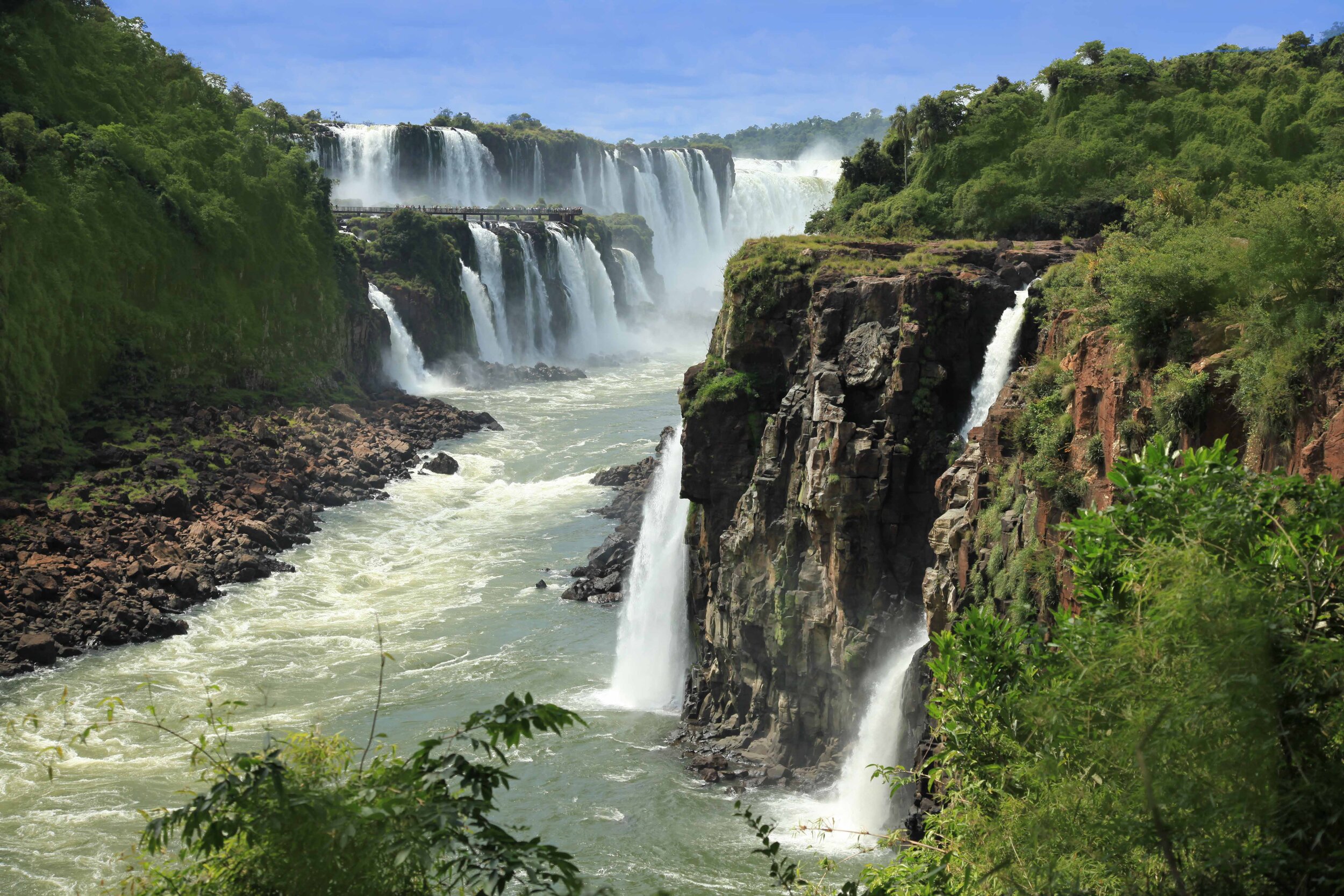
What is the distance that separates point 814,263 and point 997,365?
5674 millimetres

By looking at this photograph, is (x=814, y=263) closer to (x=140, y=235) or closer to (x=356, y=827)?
(x=356, y=827)

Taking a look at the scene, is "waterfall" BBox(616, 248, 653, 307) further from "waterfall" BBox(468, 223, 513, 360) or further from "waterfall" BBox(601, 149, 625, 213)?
"waterfall" BBox(601, 149, 625, 213)

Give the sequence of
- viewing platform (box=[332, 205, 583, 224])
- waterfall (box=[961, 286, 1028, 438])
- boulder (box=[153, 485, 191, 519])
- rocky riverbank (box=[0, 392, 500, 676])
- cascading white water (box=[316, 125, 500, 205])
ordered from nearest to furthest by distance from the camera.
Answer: waterfall (box=[961, 286, 1028, 438]) < rocky riverbank (box=[0, 392, 500, 676]) < boulder (box=[153, 485, 191, 519]) < viewing platform (box=[332, 205, 583, 224]) < cascading white water (box=[316, 125, 500, 205])

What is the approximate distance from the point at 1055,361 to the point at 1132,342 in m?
3.82

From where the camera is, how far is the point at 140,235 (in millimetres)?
51969

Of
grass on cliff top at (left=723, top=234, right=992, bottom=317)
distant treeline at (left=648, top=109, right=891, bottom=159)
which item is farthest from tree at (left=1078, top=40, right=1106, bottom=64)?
distant treeline at (left=648, top=109, right=891, bottom=159)

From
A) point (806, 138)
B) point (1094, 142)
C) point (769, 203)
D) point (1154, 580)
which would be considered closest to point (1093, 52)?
point (1094, 142)

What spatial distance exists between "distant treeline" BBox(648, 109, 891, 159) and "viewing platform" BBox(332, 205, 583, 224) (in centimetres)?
9927

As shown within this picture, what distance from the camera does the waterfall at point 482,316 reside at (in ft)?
253

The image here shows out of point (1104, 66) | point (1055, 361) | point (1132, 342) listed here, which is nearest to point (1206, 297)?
point (1132, 342)

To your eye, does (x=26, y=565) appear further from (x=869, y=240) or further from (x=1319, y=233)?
(x=1319, y=233)

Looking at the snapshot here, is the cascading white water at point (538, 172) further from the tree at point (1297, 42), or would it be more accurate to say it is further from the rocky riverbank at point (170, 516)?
the tree at point (1297, 42)

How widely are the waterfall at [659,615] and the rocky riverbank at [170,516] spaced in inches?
531

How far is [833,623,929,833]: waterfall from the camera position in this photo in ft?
68.7
